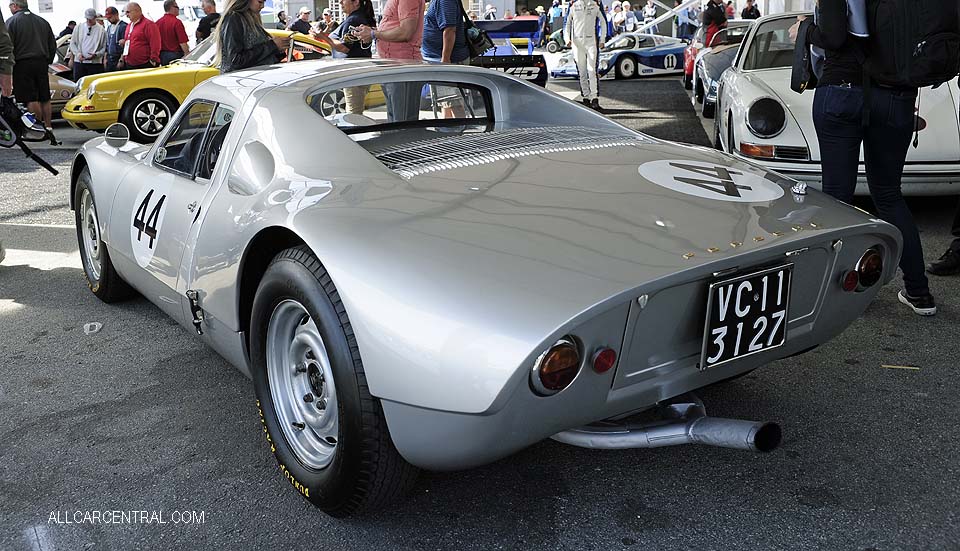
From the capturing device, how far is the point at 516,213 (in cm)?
225

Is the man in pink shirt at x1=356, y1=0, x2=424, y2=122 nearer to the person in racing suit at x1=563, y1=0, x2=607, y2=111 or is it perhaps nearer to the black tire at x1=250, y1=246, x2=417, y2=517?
the black tire at x1=250, y1=246, x2=417, y2=517

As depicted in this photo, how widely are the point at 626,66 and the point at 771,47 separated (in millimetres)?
11786

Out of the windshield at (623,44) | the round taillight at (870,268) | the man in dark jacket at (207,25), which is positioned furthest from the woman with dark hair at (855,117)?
the windshield at (623,44)

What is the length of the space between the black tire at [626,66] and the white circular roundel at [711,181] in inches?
625

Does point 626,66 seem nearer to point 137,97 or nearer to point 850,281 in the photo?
point 137,97

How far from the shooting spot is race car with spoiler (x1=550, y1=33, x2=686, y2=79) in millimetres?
18094

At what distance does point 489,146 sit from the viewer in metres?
2.89

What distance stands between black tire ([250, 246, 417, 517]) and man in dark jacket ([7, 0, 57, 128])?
9619 millimetres

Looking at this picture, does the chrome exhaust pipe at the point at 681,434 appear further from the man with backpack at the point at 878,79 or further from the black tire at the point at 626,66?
the black tire at the point at 626,66

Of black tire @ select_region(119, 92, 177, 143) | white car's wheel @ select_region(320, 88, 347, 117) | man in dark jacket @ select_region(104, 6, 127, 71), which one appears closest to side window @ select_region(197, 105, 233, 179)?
white car's wheel @ select_region(320, 88, 347, 117)

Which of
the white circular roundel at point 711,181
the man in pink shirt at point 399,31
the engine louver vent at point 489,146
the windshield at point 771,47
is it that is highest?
the man in pink shirt at point 399,31

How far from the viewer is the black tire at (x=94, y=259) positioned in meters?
4.07

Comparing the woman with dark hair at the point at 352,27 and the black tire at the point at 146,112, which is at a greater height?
the woman with dark hair at the point at 352,27

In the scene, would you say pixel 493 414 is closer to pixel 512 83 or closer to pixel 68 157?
pixel 512 83
